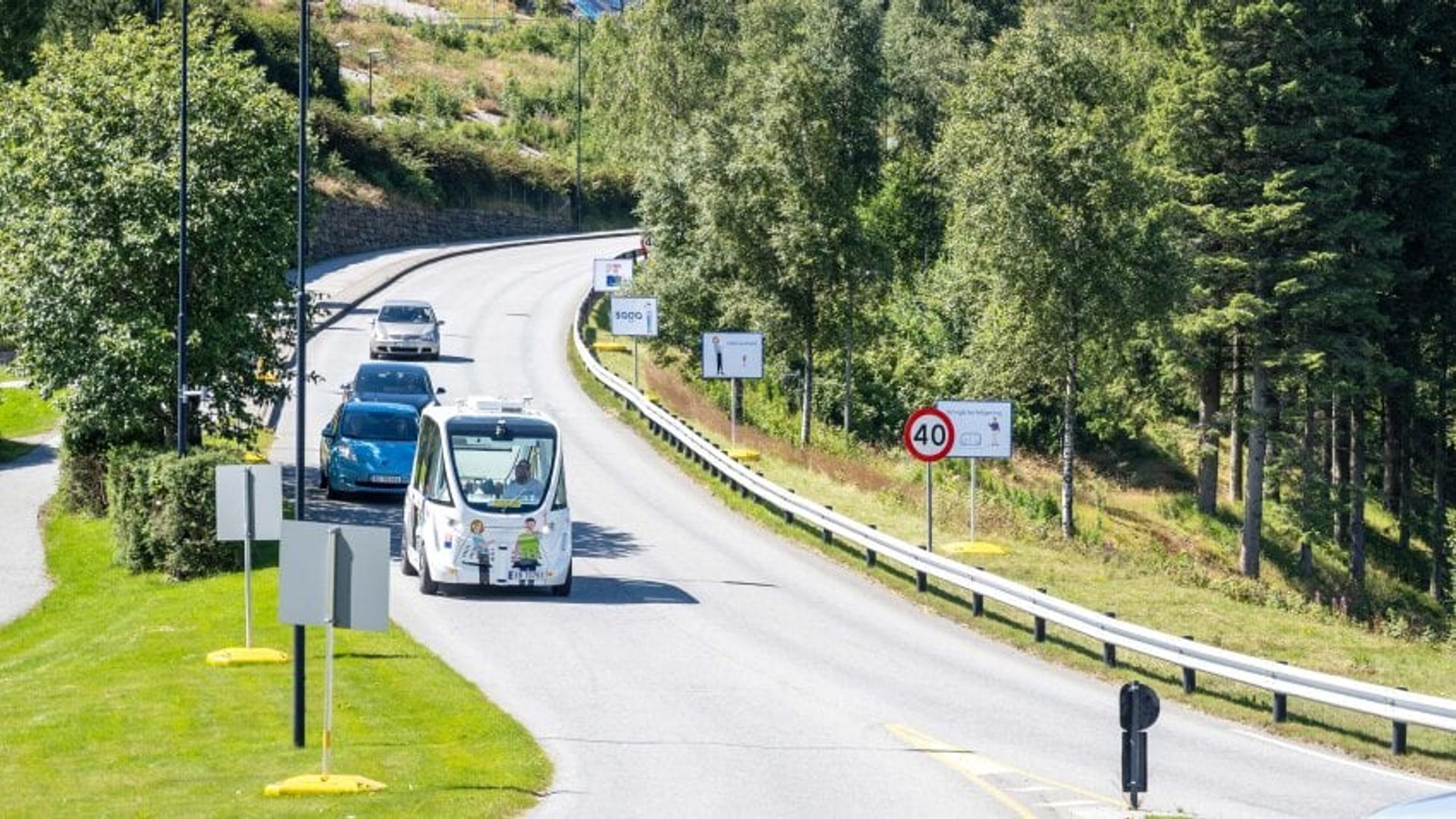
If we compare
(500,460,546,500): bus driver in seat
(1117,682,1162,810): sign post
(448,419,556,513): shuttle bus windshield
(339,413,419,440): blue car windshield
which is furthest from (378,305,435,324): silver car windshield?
(1117,682,1162,810): sign post

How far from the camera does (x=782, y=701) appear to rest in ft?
71.7

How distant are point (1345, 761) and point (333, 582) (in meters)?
10.2

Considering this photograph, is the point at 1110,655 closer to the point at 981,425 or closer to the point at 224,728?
the point at 981,425

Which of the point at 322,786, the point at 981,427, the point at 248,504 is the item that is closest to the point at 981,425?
the point at 981,427

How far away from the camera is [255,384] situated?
125ft

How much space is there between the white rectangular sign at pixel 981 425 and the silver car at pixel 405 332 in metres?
A: 28.0

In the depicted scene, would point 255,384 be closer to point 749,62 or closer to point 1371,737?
point 1371,737

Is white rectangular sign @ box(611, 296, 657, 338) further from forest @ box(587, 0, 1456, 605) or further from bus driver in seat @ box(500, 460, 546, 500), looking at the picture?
bus driver in seat @ box(500, 460, 546, 500)

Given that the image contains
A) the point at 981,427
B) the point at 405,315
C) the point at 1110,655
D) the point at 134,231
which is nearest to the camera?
the point at 1110,655

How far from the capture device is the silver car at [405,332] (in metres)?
58.0

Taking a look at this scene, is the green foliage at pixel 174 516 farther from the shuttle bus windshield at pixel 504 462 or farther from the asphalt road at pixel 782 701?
the shuttle bus windshield at pixel 504 462

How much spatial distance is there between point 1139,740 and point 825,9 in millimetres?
76072

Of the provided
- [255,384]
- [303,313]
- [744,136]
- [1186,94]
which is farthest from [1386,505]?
[303,313]

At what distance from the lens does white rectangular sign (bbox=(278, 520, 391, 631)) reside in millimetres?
16609
